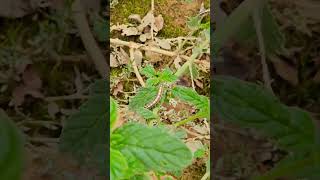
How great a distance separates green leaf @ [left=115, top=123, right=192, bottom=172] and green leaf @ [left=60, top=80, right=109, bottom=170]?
4cm

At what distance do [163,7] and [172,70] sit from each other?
0.16 m

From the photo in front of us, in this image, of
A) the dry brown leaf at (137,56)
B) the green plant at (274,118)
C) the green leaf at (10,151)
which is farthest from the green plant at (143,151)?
the dry brown leaf at (137,56)

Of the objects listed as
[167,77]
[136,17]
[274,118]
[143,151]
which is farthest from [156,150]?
[136,17]

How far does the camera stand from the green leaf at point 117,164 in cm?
70

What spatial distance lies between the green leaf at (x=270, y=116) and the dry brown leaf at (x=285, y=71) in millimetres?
745

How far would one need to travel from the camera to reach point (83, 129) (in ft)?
2.31

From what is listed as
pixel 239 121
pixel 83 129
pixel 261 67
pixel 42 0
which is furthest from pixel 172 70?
pixel 239 121

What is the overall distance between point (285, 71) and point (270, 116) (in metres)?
0.77

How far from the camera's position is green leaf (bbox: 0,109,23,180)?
307 mm

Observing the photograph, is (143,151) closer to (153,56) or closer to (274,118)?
(274,118)

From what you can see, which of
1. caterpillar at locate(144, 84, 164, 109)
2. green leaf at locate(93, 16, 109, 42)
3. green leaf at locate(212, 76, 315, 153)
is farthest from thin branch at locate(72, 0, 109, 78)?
green leaf at locate(212, 76, 315, 153)

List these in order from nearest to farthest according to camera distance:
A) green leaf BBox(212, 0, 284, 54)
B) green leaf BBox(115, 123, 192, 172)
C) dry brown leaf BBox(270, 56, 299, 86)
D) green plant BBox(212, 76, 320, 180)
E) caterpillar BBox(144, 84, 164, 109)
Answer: green plant BBox(212, 76, 320, 180)
green leaf BBox(115, 123, 192, 172)
green leaf BBox(212, 0, 284, 54)
caterpillar BBox(144, 84, 164, 109)
dry brown leaf BBox(270, 56, 299, 86)

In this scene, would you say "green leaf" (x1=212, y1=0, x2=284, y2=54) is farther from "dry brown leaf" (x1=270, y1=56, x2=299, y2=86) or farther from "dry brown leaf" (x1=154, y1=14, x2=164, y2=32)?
"dry brown leaf" (x1=154, y1=14, x2=164, y2=32)

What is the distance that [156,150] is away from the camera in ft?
2.25
